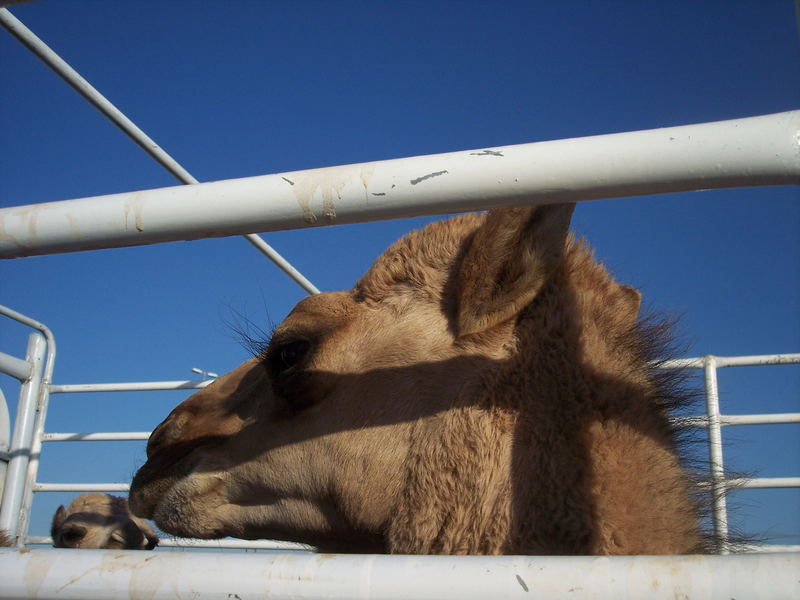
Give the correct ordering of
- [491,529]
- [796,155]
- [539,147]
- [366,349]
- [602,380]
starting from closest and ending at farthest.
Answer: [796,155] < [539,147] < [491,529] < [602,380] < [366,349]

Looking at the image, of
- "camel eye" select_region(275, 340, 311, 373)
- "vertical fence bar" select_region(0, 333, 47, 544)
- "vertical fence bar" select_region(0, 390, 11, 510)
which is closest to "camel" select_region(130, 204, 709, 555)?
"camel eye" select_region(275, 340, 311, 373)

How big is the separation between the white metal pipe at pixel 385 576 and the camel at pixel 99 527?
372cm

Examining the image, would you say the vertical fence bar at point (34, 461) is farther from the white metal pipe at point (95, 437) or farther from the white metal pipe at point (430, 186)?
the white metal pipe at point (430, 186)

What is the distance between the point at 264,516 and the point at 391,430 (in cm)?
55

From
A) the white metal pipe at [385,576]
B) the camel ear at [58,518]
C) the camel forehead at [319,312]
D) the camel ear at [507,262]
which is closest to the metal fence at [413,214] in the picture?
the white metal pipe at [385,576]

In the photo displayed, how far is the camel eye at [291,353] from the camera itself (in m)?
2.18

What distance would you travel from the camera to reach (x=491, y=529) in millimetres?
1691

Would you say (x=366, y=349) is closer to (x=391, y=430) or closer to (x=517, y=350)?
(x=391, y=430)

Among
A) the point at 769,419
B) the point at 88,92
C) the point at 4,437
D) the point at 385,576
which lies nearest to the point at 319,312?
the point at 385,576

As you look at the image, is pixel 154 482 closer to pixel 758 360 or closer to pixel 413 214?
pixel 413 214

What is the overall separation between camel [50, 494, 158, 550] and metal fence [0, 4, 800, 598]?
3724 mm

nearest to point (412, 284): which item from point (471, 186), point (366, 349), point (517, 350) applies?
point (366, 349)

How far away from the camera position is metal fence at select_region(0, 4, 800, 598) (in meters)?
0.86

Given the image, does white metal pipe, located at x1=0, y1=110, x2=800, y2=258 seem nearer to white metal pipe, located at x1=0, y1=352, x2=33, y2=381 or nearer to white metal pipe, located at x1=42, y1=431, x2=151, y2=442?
white metal pipe, located at x1=0, y1=352, x2=33, y2=381
